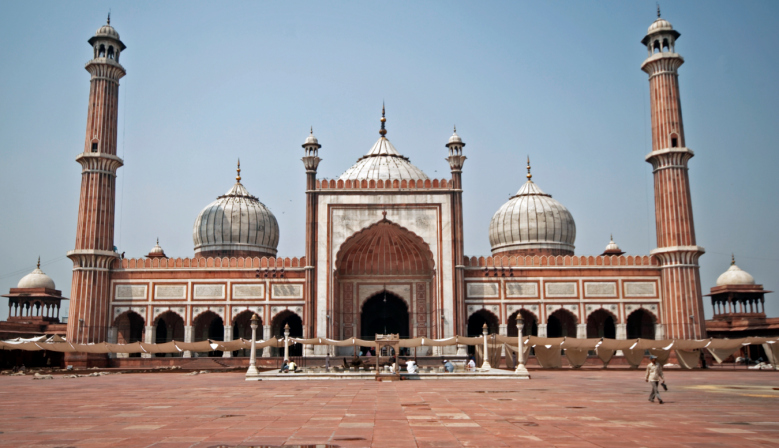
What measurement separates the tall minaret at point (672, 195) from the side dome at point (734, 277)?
13296 mm

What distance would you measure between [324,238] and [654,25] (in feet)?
59.6

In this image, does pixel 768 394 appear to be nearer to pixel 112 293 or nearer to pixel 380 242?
pixel 380 242

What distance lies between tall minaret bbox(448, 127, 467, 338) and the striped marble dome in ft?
27.7

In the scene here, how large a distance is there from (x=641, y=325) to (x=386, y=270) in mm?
12196

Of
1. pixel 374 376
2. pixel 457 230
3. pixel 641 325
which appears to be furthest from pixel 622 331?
pixel 374 376

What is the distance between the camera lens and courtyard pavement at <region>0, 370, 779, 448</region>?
774cm

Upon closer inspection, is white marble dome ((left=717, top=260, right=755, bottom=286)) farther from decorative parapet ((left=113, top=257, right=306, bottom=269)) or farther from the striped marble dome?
decorative parapet ((left=113, top=257, right=306, bottom=269))

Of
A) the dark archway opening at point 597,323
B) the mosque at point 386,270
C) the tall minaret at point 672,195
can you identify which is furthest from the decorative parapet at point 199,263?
the tall minaret at point 672,195

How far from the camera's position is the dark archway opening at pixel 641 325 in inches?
1297

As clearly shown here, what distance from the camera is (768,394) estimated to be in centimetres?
1389

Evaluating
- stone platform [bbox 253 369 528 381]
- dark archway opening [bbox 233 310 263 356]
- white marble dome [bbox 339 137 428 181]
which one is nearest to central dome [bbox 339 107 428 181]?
white marble dome [bbox 339 137 428 181]

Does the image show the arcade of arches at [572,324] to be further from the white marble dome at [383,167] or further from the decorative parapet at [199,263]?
the decorative parapet at [199,263]

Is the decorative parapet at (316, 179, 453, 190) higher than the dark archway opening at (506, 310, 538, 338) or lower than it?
higher

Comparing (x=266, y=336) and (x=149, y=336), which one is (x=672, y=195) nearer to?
(x=266, y=336)
